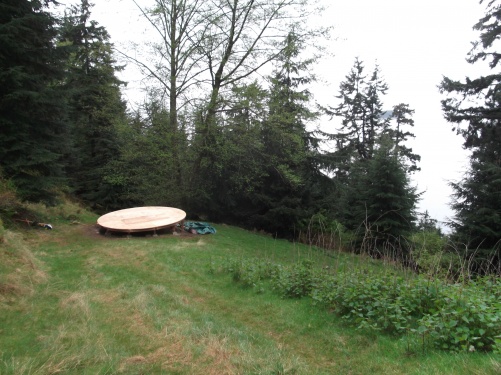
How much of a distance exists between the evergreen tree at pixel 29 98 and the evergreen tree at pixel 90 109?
7241 millimetres

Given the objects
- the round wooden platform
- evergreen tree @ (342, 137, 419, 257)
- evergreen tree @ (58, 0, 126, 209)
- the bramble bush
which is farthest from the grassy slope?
evergreen tree @ (58, 0, 126, 209)

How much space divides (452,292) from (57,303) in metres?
4.97

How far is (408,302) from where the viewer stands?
369 centimetres

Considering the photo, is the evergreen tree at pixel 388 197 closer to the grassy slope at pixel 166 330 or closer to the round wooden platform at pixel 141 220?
the round wooden platform at pixel 141 220

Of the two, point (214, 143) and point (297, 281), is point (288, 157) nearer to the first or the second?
point (214, 143)

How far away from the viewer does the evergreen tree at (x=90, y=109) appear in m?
16.9

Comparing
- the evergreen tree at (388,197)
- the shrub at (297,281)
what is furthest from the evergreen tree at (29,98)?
the evergreen tree at (388,197)

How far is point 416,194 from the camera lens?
13.5m

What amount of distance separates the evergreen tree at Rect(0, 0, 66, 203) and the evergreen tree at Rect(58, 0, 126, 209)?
7241 millimetres

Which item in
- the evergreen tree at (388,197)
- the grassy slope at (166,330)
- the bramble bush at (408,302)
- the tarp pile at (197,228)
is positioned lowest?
the tarp pile at (197,228)

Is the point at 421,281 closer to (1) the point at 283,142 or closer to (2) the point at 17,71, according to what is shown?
(2) the point at 17,71

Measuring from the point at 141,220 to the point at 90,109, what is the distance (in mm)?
10661

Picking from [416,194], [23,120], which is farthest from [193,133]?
[416,194]

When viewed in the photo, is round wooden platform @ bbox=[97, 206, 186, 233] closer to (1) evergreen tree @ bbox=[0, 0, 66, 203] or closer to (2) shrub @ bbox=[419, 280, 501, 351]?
(1) evergreen tree @ bbox=[0, 0, 66, 203]
